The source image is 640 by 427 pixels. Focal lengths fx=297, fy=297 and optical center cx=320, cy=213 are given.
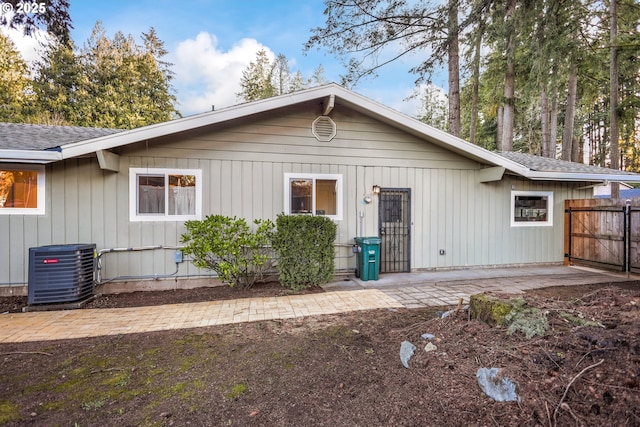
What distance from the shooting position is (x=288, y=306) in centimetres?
446

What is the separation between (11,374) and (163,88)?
2227 centimetres

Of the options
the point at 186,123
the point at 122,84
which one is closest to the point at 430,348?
the point at 186,123

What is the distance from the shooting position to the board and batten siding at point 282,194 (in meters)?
5.03

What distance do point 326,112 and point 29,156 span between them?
481 centimetres

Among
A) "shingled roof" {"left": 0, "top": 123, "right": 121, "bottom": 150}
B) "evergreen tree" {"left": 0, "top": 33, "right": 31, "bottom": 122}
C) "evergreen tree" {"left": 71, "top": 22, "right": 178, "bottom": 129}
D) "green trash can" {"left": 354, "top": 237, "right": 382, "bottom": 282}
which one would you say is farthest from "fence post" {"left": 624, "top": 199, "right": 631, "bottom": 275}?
"evergreen tree" {"left": 0, "top": 33, "right": 31, "bottom": 122}

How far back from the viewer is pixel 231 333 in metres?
3.50

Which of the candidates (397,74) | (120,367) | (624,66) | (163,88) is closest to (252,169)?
(120,367)

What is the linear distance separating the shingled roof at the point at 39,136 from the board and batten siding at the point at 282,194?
0.45 metres

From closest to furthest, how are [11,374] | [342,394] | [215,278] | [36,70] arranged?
[342,394] < [11,374] < [215,278] < [36,70]

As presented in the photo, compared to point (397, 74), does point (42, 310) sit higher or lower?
lower

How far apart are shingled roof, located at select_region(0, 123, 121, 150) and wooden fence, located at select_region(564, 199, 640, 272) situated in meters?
10.5

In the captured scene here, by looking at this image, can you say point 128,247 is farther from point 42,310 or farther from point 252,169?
→ point 252,169

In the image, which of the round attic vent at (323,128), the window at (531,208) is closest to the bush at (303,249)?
the round attic vent at (323,128)

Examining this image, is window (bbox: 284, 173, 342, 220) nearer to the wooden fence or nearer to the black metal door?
the black metal door
